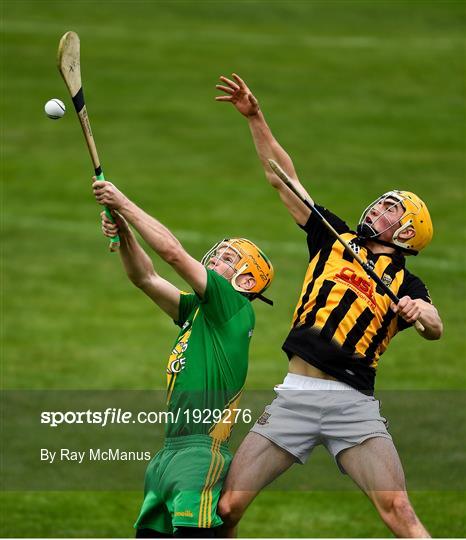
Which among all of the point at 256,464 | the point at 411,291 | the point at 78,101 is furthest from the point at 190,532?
the point at 78,101

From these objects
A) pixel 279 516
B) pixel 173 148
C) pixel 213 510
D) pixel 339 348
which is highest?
pixel 173 148

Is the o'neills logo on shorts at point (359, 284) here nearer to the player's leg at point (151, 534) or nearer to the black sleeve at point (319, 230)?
the black sleeve at point (319, 230)

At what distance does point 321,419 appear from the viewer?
924cm

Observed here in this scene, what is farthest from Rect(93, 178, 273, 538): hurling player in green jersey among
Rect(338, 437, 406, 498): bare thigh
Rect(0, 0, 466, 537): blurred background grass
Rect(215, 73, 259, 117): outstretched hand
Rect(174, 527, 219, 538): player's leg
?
Answer: Rect(0, 0, 466, 537): blurred background grass

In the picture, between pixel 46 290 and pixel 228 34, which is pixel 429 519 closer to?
pixel 46 290

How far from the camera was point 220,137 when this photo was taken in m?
28.3

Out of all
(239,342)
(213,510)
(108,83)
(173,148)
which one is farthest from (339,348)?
(108,83)

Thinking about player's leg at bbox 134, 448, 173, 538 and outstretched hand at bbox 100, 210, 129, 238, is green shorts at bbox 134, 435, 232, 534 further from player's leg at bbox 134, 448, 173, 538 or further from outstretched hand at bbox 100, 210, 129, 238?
outstretched hand at bbox 100, 210, 129, 238

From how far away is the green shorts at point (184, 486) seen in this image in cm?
855

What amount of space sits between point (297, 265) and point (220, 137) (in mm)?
7814

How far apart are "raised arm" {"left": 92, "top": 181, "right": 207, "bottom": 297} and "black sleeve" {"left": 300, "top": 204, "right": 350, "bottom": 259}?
1439 millimetres

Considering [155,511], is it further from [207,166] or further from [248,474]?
[207,166]

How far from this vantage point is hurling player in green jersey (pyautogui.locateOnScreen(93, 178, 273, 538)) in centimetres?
863

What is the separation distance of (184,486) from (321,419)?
126 cm
